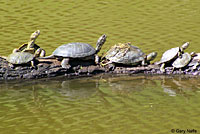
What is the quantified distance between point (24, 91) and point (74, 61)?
4.33 feet

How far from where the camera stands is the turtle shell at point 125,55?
877cm

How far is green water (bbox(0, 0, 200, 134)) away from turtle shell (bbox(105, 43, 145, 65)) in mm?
378

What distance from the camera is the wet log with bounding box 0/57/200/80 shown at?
27.2ft

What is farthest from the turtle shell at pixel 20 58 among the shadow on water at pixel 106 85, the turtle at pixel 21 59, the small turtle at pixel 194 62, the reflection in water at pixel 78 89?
the small turtle at pixel 194 62

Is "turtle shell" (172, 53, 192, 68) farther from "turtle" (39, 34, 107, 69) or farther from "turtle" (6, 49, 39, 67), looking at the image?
"turtle" (6, 49, 39, 67)

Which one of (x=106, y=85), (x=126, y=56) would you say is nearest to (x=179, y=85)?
(x=126, y=56)

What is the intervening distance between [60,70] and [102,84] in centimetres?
95

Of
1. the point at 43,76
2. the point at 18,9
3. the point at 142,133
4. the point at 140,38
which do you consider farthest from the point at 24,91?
the point at 18,9

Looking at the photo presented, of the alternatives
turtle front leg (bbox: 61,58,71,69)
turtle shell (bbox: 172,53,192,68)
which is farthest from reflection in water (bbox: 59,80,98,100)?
turtle shell (bbox: 172,53,192,68)

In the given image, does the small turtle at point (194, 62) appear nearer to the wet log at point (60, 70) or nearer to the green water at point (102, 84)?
the wet log at point (60, 70)

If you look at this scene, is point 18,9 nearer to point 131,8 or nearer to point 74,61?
point 131,8

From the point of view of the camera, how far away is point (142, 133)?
6129mm

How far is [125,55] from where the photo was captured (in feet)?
28.8

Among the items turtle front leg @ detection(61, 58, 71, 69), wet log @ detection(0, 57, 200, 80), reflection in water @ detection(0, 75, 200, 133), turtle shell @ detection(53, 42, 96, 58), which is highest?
turtle shell @ detection(53, 42, 96, 58)
